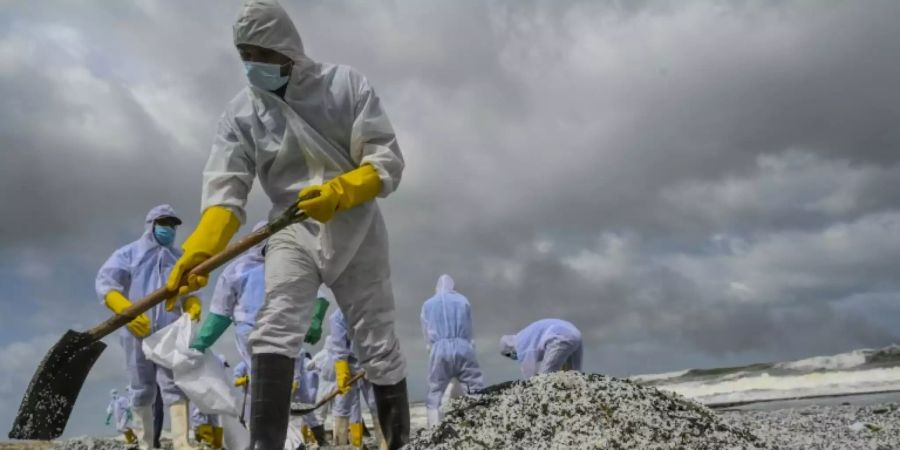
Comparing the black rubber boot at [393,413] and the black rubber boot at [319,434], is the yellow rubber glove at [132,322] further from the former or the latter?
the black rubber boot at [319,434]

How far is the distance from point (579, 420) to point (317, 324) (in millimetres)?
4168

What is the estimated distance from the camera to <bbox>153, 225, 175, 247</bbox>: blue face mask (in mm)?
6922

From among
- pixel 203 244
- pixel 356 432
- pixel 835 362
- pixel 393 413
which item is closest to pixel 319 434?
pixel 356 432

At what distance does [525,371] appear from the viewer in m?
7.79

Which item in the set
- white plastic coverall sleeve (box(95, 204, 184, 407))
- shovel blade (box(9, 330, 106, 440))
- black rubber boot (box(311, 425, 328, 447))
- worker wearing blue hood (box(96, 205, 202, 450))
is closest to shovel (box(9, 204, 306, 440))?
shovel blade (box(9, 330, 106, 440))

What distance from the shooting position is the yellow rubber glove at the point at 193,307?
632cm

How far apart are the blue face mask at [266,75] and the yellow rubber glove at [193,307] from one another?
11.1ft

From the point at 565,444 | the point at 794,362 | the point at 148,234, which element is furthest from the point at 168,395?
the point at 794,362

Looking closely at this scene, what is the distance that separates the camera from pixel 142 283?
6.78 m

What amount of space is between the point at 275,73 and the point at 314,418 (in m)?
8.75

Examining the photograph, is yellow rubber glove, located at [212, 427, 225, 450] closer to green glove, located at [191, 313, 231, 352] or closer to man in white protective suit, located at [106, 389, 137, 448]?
green glove, located at [191, 313, 231, 352]

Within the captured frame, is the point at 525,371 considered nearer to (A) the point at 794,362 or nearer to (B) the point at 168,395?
(B) the point at 168,395

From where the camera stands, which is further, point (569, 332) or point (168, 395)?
point (569, 332)

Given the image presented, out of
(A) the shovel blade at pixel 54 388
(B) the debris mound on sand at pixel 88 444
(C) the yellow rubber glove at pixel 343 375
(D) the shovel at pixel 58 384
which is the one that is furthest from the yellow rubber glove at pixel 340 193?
(C) the yellow rubber glove at pixel 343 375
